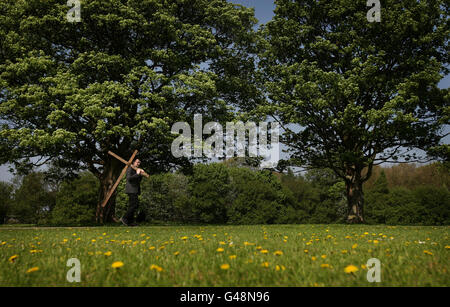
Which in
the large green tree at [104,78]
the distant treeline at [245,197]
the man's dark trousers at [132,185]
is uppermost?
the large green tree at [104,78]

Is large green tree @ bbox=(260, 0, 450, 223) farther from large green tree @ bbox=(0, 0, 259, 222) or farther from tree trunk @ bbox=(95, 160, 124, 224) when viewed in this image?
tree trunk @ bbox=(95, 160, 124, 224)

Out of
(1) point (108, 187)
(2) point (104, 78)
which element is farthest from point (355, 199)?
(2) point (104, 78)

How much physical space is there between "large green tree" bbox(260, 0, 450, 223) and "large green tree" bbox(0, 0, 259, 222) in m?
3.59

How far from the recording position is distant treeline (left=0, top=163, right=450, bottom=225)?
4409cm

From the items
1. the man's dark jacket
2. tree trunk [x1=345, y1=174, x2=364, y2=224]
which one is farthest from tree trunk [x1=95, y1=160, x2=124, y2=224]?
tree trunk [x1=345, y1=174, x2=364, y2=224]

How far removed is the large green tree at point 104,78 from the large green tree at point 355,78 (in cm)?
359

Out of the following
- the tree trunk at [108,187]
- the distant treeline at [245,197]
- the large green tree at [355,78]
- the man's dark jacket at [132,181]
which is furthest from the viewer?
the distant treeline at [245,197]

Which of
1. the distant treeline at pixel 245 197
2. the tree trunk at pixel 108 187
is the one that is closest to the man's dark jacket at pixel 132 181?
the tree trunk at pixel 108 187

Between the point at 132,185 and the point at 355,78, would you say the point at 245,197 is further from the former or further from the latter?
the point at 132,185

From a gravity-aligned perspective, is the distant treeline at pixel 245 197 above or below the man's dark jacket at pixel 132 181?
below

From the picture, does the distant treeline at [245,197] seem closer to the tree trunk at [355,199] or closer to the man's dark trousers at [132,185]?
the tree trunk at [355,199]

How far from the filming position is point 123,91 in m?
16.1

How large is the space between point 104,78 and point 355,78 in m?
14.4

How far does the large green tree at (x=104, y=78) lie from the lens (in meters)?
15.9
